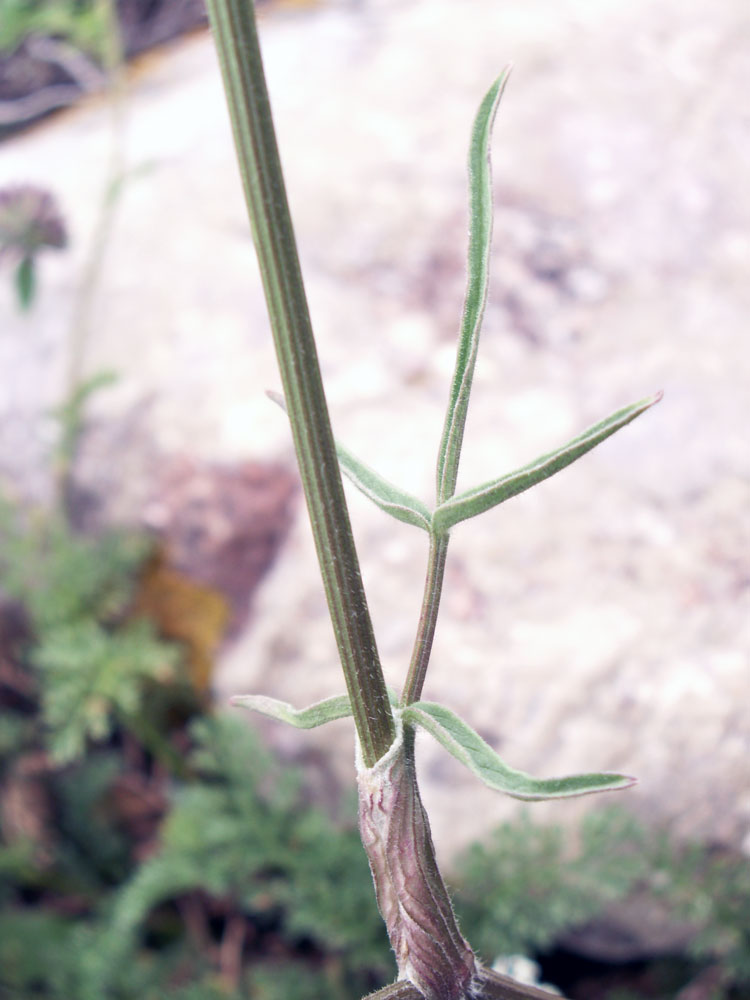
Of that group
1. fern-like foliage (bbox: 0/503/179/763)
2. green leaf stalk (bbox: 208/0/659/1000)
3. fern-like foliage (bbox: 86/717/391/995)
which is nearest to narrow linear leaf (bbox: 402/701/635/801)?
green leaf stalk (bbox: 208/0/659/1000)

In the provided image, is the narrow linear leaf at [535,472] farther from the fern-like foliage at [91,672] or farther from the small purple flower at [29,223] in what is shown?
the small purple flower at [29,223]

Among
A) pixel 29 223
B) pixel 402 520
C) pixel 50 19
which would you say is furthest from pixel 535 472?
pixel 50 19

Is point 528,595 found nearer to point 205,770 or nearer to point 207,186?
point 205,770

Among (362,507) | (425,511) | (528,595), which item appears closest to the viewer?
(425,511)

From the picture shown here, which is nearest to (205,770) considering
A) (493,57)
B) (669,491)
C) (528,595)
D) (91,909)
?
(91,909)

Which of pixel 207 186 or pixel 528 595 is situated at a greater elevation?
pixel 207 186

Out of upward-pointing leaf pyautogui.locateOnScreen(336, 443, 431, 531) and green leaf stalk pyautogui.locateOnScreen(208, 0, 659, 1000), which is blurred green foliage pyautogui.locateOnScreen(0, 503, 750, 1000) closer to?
green leaf stalk pyautogui.locateOnScreen(208, 0, 659, 1000)
